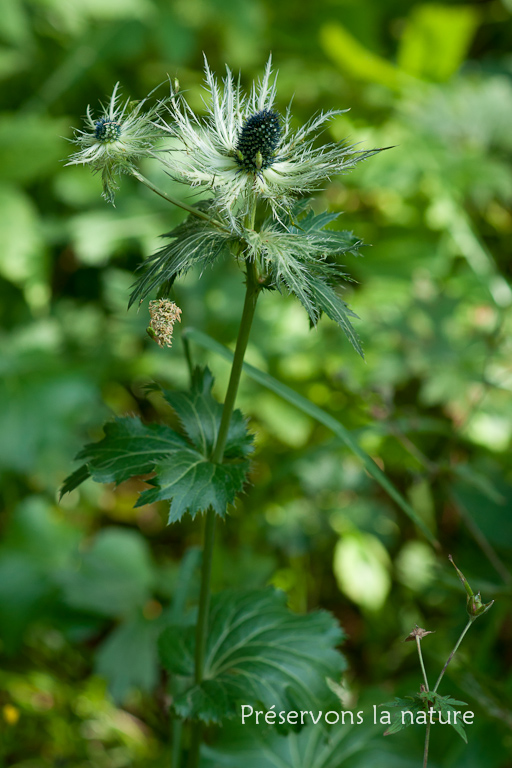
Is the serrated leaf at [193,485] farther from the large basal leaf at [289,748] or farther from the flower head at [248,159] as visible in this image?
the large basal leaf at [289,748]

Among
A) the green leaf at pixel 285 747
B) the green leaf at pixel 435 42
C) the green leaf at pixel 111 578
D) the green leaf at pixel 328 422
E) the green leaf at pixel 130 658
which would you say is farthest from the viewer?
the green leaf at pixel 435 42

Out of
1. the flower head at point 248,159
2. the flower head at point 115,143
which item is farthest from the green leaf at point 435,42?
the flower head at point 115,143

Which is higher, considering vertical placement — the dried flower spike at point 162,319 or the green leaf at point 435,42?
the green leaf at point 435,42

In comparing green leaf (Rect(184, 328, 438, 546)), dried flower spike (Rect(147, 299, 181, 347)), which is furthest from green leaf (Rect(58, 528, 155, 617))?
dried flower spike (Rect(147, 299, 181, 347))

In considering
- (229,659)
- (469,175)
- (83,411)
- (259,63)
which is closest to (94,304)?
(83,411)

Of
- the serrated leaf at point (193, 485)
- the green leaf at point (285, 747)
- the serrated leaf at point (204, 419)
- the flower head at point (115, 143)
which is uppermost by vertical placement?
the flower head at point (115, 143)

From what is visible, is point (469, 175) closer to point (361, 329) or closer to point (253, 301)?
point (361, 329)
